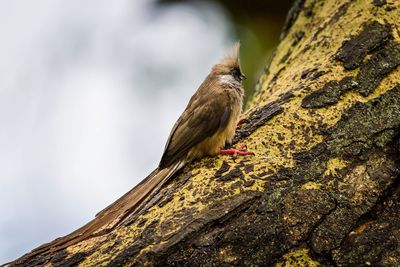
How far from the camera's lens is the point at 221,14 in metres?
6.62

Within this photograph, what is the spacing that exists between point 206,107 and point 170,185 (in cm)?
83

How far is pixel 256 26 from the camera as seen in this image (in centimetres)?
618

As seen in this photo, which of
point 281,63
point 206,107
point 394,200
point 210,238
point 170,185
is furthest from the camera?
point 281,63

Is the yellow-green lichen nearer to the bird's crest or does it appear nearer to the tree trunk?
the tree trunk

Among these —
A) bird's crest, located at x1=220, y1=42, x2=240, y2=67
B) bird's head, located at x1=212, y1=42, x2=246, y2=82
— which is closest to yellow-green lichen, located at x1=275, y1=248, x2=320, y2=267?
bird's head, located at x1=212, y1=42, x2=246, y2=82

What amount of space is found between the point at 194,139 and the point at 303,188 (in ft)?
3.27

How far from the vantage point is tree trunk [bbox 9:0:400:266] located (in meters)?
2.59

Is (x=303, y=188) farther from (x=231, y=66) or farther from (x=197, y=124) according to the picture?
(x=231, y=66)

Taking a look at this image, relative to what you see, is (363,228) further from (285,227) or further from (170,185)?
(170,185)

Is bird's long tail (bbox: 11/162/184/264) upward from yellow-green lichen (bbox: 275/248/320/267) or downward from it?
upward

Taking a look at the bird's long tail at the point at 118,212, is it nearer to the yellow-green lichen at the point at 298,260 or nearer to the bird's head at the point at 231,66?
the yellow-green lichen at the point at 298,260

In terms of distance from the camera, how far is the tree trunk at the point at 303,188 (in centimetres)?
259

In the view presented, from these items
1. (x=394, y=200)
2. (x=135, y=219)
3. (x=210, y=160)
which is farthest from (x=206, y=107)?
(x=394, y=200)

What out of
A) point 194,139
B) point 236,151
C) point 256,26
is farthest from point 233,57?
point 256,26
